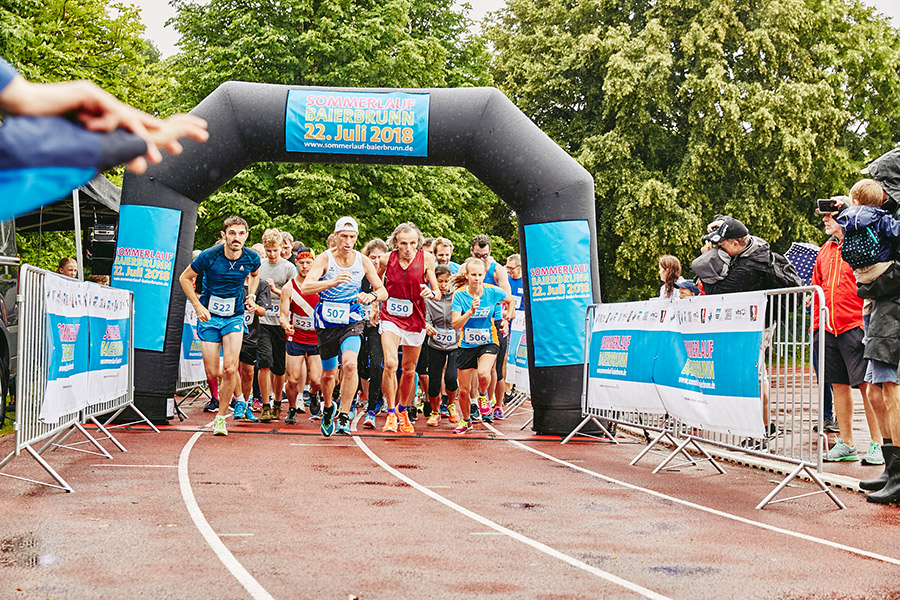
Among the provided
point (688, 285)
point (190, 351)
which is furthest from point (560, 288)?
point (190, 351)

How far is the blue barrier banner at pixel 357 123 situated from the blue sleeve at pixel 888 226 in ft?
20.6

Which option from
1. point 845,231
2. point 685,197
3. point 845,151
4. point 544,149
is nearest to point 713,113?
point 685,197

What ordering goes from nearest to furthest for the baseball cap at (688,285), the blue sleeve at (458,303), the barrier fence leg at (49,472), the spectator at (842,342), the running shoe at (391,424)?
1. the barrier fence leg at (49,472)
2. the spectator at (842,342)
3. the baseball cap at (688,285)
4. the running shoe at (391,424)
5. the blue sleeve at (458,303)

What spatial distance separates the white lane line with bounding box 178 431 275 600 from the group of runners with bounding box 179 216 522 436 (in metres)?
2.64

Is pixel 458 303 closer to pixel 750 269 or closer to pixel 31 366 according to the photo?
pixel 750 269

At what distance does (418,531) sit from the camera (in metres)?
6.09

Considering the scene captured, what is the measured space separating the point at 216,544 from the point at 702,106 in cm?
2987

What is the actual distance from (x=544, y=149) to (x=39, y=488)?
7060 millimetres

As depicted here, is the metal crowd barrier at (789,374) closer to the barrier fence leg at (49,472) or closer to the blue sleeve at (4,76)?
the barrier fence leg at (49,472)

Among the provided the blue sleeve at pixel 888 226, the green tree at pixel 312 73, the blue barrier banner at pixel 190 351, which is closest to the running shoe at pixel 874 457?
the blue sleeve at pixel 888 226

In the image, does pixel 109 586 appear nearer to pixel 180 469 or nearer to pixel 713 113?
pixel 180 469

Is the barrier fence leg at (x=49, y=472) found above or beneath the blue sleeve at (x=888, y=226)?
beneath

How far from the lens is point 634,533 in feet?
20.2

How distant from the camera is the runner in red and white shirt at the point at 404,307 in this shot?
1157cm
